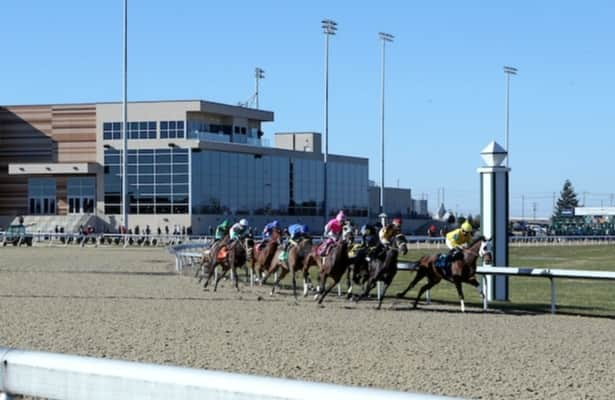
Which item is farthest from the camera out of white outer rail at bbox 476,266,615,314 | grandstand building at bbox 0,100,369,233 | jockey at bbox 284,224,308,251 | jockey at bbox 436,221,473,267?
grandstand building at bbox 0,100,369,233

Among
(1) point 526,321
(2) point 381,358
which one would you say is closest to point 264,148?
(1) point 526,321

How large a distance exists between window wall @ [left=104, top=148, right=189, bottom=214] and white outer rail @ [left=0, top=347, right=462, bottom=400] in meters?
62.4

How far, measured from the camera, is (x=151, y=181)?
67.9 metres

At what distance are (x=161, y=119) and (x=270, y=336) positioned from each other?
57.4m

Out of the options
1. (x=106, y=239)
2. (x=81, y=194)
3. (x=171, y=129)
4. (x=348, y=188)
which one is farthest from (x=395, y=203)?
(x=106, y=239)

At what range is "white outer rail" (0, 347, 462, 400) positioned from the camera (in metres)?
4.02

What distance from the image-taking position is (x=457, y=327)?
1412 centimetres

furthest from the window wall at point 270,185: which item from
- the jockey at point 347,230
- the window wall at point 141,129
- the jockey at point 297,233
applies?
the jockey at point 347,230

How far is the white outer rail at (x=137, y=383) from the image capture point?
4.02 meters

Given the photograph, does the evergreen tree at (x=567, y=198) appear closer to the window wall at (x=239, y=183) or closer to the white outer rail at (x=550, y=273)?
the window wall at (x=239, y=183)

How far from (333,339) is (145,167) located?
187 feet

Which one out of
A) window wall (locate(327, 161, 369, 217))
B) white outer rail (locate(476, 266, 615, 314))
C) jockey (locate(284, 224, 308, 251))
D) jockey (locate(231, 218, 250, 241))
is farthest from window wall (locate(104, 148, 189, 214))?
white outer rail (locate(476, 266, 615, 314))

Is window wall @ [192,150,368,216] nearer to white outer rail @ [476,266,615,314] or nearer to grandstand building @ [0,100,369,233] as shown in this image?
grandstand building @ [0,100,369,233]

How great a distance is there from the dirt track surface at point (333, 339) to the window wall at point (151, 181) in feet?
153
